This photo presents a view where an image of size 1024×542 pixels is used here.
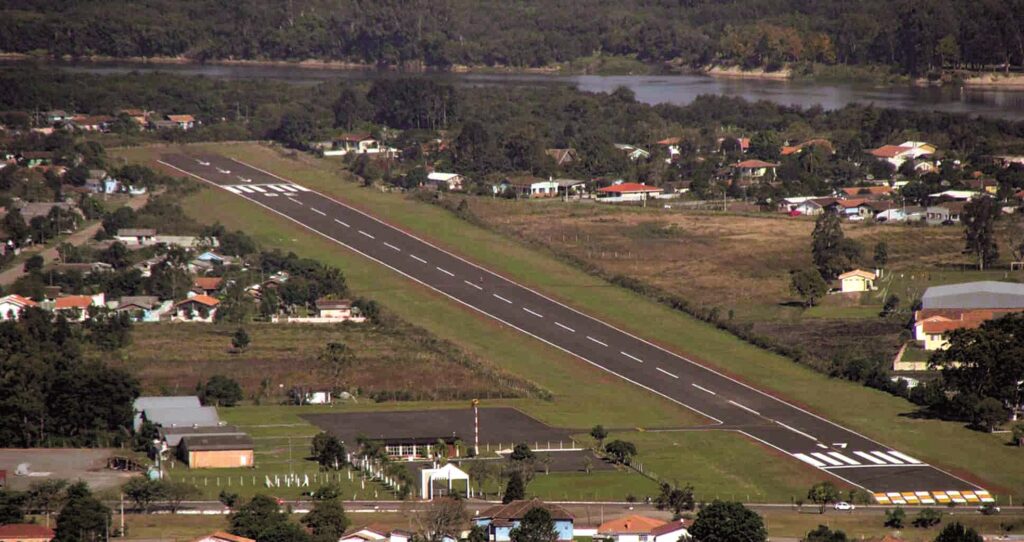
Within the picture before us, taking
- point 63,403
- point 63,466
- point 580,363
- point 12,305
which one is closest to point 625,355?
point 580,363

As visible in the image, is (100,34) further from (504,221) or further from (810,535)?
(810,535)

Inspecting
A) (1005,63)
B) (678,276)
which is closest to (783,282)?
(678,276)

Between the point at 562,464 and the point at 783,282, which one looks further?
the point at 783,282

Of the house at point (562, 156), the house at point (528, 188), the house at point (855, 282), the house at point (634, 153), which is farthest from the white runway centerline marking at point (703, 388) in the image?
the house at point (634, 153)

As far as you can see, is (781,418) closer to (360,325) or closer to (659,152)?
(360,325)

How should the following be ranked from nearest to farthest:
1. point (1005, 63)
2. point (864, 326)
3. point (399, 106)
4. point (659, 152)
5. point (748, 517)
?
point (748, 517)
point (864, 326)
point (659, 152)
point (399, 106)
point (1005, 63)

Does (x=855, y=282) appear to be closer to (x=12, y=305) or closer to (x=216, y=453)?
(x=216, y=453)

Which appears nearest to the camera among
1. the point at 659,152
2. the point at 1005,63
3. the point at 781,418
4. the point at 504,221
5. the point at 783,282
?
the point at 781,418

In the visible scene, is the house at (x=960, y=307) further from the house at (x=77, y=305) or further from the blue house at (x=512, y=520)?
the house at (x=77, y=305)
